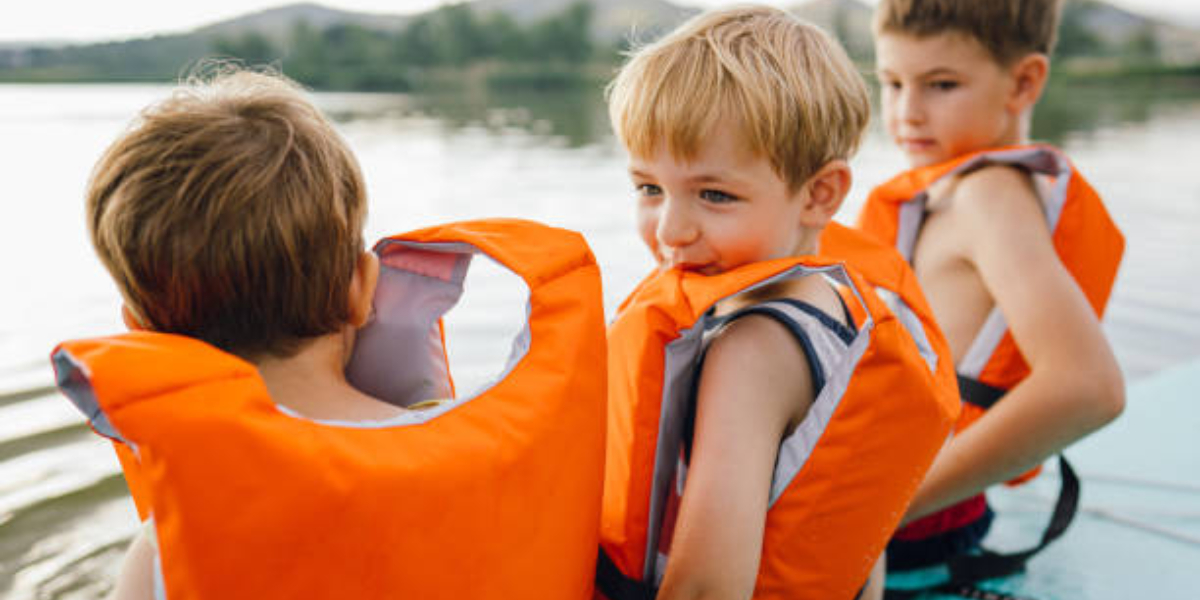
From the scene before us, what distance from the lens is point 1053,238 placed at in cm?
227

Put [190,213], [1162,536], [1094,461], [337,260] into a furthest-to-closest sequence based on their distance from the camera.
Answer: [1094,461] < [1162,536] < [337,260] < [190,213]

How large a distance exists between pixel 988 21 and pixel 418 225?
480cm

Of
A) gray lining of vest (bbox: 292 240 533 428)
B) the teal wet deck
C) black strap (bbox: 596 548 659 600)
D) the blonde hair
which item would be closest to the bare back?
the blonde hair

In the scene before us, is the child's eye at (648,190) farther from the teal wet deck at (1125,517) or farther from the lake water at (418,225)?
the teal wet deck at (1125,517)

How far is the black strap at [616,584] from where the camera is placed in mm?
1521

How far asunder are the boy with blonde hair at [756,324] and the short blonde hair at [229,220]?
532 mm

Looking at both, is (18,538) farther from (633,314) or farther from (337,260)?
(633,314)

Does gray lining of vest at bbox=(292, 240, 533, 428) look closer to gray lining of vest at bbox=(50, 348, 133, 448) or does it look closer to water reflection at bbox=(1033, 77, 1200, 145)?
gray lining of vest at bbox=(50, 348, 133, 448)

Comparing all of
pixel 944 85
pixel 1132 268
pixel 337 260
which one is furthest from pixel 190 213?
pixel 1132 268

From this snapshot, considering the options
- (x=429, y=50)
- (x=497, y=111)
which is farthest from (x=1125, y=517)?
(x=429, y=50)

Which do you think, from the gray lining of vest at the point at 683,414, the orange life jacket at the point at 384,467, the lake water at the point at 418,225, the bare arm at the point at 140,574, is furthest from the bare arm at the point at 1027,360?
the bare arm at the point at 140,574

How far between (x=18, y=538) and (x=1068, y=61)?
176ft

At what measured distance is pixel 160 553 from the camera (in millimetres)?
1044

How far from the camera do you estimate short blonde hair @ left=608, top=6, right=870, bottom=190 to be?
1456mm
